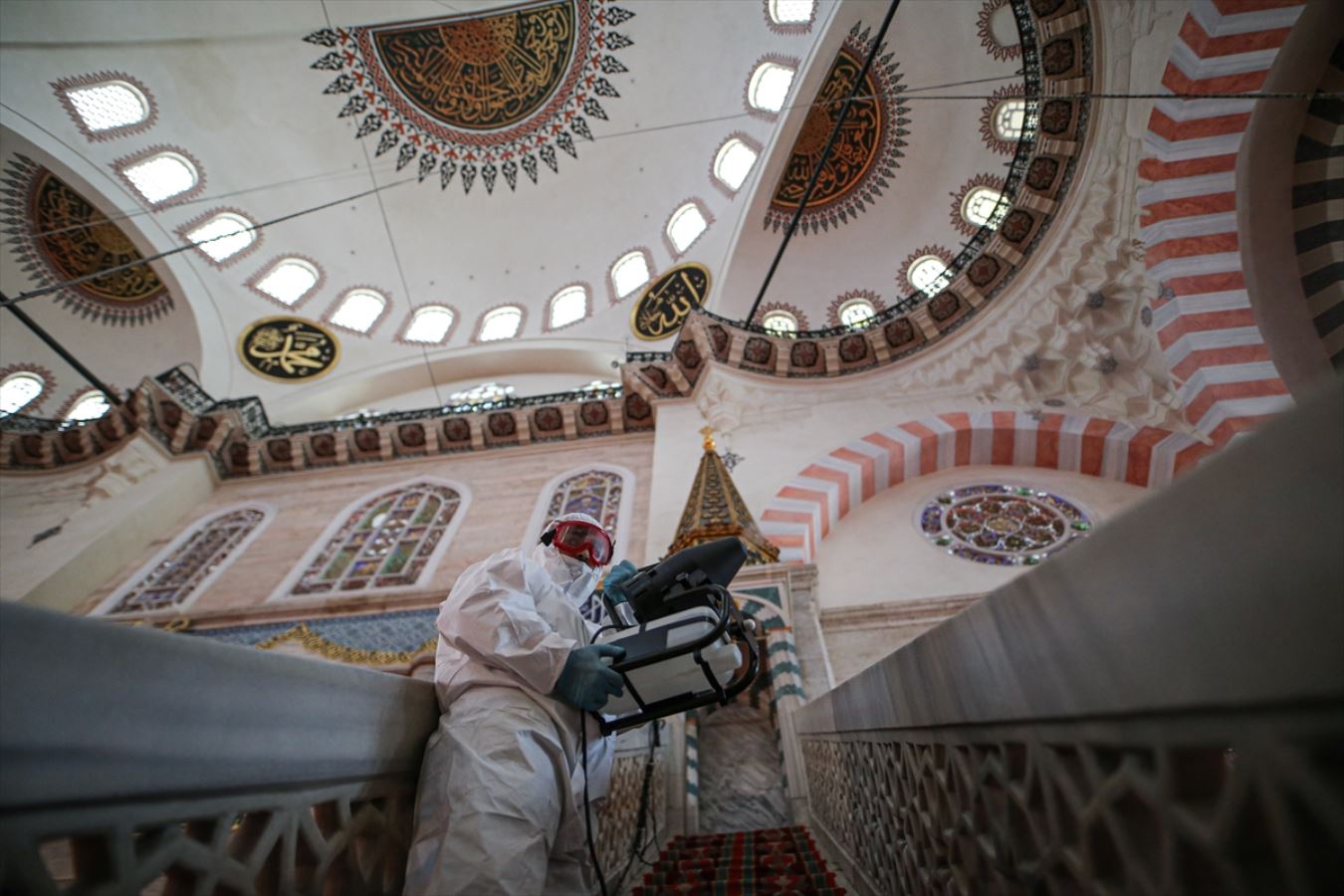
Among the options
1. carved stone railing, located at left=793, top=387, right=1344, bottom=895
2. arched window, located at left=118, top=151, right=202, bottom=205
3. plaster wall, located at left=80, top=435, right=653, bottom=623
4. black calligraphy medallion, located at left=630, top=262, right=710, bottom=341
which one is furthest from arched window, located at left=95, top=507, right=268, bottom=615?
carved stone railing, located at left=793, top=387, right=1344, bottom=895

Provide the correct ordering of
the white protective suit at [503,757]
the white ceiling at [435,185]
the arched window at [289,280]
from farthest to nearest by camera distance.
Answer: the arched window at [289,280] → the white ceiling at [435,185] → the white protective suit at [503,757]

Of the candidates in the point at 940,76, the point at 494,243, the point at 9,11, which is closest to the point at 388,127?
the point at 494,243

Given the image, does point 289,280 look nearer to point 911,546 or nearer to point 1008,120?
point 911,546

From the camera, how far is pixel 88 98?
10188mm

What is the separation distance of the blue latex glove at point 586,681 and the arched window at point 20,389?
1386cm

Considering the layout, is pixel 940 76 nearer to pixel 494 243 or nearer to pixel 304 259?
pixel 494 243

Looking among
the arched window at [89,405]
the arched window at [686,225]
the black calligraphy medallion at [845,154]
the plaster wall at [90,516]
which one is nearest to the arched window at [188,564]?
the plaster wall at [90,516]

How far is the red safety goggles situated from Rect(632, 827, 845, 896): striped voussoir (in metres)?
1.11

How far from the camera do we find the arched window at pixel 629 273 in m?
11.6

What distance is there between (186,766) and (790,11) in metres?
12.0

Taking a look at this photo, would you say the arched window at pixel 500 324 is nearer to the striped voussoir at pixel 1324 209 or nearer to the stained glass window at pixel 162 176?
the stained glass window at pixel 162 176

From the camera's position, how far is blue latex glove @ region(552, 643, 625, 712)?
1554 millimetres

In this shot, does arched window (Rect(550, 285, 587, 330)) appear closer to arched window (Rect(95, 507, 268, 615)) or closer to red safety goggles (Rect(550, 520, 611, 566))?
arched window (Rect(95, 507, 268, 615))

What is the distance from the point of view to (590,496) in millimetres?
7434
